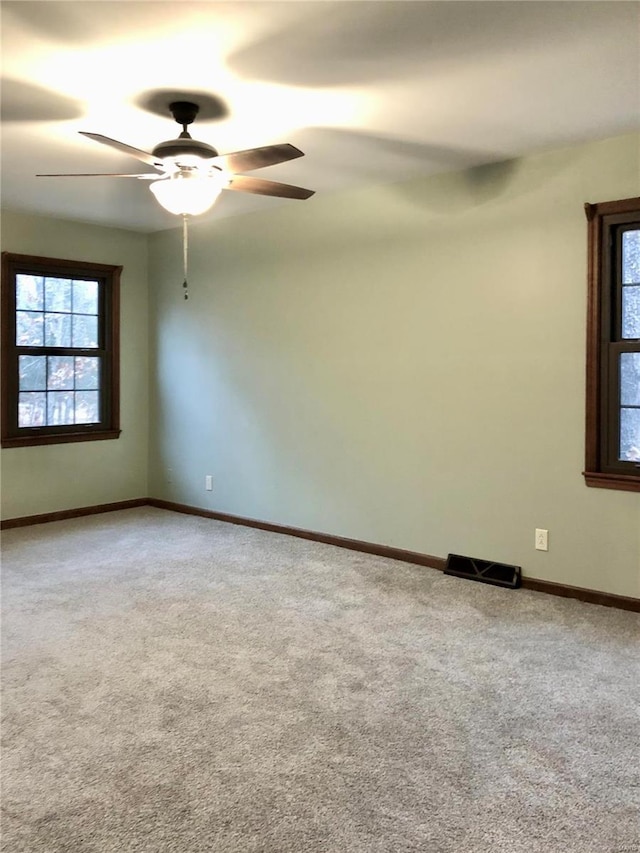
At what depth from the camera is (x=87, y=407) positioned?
6.05 m

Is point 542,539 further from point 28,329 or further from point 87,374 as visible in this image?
point 28,329

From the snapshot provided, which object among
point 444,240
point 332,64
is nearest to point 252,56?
point 332,64

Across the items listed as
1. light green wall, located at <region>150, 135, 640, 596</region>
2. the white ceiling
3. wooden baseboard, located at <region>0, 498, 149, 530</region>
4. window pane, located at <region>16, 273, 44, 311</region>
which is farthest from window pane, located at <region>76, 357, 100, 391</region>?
the white ceiling

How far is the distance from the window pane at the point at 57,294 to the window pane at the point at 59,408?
0.71m

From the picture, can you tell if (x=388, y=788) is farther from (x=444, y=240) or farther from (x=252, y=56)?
(x=444, y=240)

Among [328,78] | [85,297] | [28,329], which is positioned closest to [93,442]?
[28,329]

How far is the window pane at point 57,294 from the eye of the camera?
5723mm

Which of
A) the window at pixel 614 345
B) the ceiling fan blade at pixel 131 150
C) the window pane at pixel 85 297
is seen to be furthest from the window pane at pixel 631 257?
the window pane at pixel 85 297

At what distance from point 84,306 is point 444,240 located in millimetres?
3273

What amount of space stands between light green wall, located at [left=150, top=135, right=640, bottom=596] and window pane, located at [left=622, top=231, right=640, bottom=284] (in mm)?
205

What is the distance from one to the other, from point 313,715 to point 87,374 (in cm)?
429

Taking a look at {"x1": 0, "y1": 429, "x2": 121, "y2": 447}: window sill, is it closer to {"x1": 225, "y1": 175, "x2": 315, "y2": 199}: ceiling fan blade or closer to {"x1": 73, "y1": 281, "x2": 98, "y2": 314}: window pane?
{"x1": 73, "y1": 281, "x2": 98, "y2": 314}: window pane

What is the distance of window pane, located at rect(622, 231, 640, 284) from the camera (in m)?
3.65

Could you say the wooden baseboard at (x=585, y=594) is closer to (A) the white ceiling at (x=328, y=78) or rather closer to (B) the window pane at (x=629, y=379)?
(B) the window pane at (x=629, y=379)
